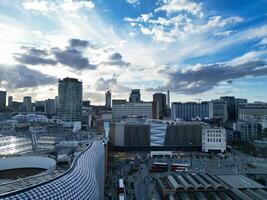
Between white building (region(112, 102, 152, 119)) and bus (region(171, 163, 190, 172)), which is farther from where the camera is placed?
white building (region(112, 102, 152, 119))

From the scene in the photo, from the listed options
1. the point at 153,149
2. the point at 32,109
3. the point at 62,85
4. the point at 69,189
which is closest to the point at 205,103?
the point at 62,85

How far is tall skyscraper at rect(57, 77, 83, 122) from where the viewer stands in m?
75.4

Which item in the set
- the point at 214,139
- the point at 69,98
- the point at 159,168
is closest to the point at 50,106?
the point at 69,98

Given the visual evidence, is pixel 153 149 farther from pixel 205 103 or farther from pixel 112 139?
pixel 205 103

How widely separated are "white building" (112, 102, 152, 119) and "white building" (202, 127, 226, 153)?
40.4 metres

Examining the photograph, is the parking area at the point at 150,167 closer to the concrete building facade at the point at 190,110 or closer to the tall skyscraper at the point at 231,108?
the concrete building facade at the point at 190,110

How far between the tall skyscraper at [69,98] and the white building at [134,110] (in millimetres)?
12103

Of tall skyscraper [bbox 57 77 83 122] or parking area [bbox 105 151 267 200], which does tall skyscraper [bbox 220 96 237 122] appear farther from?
parking area [bbox 105 151 267 200]

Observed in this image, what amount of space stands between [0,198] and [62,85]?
70.5m

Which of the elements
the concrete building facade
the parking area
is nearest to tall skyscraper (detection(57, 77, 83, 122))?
the concrete building facade

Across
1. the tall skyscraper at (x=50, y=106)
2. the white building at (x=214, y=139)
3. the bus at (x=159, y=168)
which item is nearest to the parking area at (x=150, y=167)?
the bus at (x=159, y=168)

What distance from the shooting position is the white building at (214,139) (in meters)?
40.5

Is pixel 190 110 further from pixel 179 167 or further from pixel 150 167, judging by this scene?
pixel 179 167

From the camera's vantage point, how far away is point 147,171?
29.0 meters
